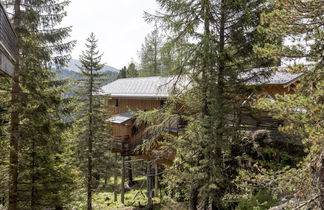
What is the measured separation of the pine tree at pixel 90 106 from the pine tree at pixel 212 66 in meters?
6.96

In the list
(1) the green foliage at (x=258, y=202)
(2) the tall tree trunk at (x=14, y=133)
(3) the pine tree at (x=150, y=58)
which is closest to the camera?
(1) the green foliage at (x=258, y=202)

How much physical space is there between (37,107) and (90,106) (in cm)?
537

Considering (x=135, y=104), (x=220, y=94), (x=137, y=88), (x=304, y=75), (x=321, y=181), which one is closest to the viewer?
(x=321, y=181)

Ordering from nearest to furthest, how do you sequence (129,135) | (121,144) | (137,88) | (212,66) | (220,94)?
(212,66)
(220,94)
(121,144)
(129,135)
(137,88)

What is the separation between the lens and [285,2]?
4.00 m

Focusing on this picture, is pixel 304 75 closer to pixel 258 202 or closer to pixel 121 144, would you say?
pixel 258 202

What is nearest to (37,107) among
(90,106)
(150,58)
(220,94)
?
(90,106)

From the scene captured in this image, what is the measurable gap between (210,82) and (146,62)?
26839 mm

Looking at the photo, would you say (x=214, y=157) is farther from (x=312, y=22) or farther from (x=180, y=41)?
(x=312, y=22)

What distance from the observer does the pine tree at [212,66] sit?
7.02m

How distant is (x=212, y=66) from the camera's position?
705 centimetres

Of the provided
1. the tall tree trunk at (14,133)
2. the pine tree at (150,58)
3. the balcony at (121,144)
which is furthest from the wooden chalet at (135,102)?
the pine tree at (150,58)

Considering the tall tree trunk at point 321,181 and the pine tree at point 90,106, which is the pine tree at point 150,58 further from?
the tall tree trunk at point 321,181

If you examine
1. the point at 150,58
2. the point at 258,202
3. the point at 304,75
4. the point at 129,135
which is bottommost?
the point at 258,202
